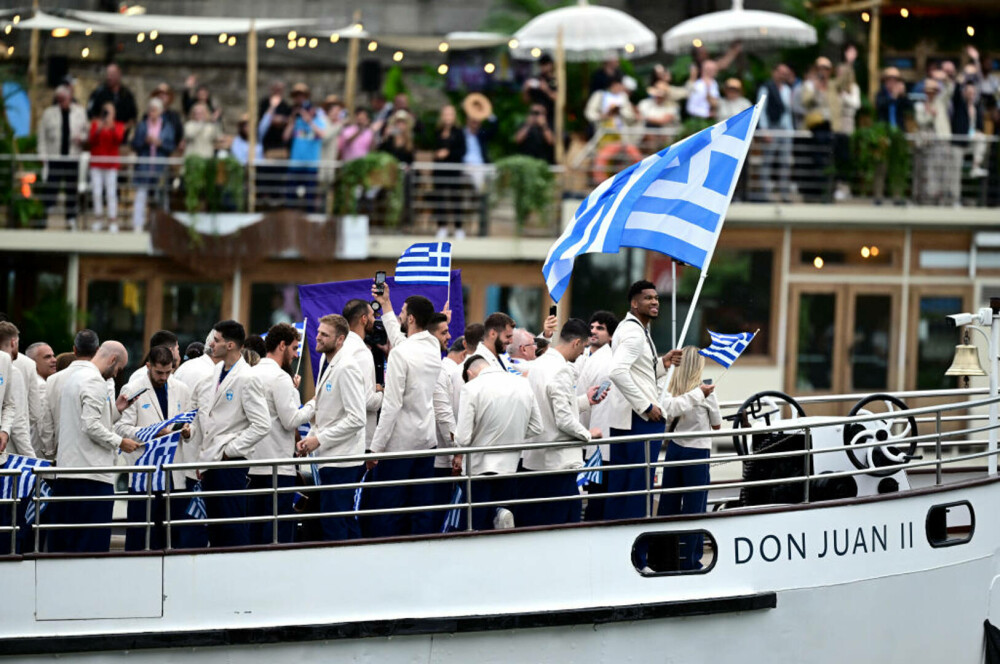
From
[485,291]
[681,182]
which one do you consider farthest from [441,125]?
[681,182]

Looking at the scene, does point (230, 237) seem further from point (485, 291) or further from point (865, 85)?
point (865, 85)

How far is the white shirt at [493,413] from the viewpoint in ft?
32.6

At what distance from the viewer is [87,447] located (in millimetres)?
9977

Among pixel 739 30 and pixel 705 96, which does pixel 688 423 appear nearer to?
pixel 705 96

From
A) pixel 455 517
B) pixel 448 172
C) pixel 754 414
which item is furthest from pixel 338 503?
pixel 448 172

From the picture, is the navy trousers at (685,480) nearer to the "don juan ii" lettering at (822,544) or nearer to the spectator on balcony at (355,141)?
the "don juan ii" lettering at (822,544)

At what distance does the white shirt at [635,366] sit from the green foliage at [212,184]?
36.2ft

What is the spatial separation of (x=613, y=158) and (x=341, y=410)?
11634 mm

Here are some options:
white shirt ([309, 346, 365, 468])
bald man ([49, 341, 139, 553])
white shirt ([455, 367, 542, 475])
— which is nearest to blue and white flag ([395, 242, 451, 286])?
white shirt ([309, 346, 365, 468])

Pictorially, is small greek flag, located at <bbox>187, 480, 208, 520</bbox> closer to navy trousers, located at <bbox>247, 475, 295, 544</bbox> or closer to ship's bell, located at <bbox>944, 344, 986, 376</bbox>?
navy trousers, located at <bbox>247, 475, 295, 544</bbox>

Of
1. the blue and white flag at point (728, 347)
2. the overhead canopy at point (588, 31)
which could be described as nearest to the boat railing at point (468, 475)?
the blue and white flag at point (728, 347)

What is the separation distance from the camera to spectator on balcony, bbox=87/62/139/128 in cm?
2108

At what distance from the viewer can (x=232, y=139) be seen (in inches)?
841

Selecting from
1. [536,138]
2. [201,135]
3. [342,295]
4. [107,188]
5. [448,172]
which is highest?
[536,138]
